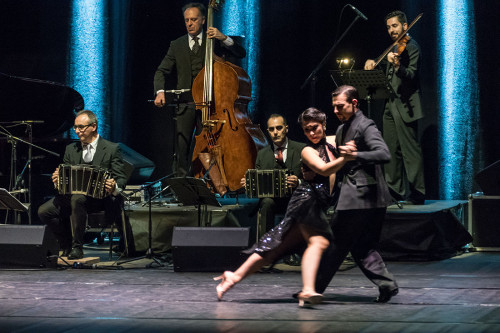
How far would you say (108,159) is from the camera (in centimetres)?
815

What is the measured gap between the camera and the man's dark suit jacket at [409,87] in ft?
27.7

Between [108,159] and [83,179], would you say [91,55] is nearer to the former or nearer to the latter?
[108,159]

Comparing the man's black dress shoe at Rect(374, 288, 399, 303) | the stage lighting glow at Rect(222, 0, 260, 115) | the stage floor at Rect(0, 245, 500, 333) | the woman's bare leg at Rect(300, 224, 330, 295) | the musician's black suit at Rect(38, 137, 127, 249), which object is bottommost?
the stage floor at Rect(0, 245, 500, 333)

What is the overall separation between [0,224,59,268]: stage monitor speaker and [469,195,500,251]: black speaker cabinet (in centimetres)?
410

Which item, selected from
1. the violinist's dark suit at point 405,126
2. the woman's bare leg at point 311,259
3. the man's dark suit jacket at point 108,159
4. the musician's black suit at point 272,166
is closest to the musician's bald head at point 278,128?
the musician's black suit at point 272,166

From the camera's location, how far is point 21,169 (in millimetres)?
9367

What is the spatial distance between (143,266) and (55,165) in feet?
7.33

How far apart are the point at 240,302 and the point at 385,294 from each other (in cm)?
99

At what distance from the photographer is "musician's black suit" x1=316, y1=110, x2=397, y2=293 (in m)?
5.76

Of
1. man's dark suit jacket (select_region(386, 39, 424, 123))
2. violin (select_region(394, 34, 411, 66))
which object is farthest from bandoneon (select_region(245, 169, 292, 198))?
violin (select_region(394, 34, 411, 66))

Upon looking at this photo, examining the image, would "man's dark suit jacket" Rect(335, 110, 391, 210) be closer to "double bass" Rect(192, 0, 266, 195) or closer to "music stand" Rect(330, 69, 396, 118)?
"music stand" Rect(330, 69, 396, 118)

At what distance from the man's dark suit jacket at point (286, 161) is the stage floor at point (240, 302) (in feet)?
2.93

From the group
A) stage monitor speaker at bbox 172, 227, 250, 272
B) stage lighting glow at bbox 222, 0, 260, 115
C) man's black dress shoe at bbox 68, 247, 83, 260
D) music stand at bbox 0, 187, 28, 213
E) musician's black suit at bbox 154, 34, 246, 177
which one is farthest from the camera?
stage lighting glow at bbox 222, 0, 260, 115

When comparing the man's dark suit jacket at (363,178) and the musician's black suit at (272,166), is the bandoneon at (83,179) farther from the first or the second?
the man's dark suit jacket at (363,178)
